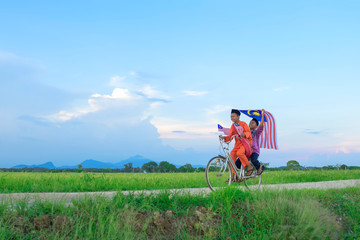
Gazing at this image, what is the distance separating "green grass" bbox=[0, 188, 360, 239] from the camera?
511cm

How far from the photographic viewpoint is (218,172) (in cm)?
845

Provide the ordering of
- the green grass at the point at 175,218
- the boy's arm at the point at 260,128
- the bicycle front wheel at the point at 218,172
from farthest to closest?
the boy's arm at the point at 260,128 < the bicycle front wheel at the point at 218,172 < the green grass at the point at 175,218

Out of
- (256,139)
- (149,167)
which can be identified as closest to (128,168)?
(149,167)

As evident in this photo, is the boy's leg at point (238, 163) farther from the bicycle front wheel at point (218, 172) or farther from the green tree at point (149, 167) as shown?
the green tree at point (149, 167)

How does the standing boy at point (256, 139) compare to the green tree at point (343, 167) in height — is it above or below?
above

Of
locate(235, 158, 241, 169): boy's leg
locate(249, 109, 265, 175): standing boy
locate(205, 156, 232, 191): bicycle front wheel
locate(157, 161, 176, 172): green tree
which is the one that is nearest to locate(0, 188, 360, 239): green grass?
locate(205, 156, 232, 191): bicycle front wheel

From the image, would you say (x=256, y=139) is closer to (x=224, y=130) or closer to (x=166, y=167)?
(x=224, y=130)

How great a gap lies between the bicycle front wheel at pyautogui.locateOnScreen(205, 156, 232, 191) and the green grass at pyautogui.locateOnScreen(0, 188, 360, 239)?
121cm

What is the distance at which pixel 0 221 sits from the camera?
5.03 metres

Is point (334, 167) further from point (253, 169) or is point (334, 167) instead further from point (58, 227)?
point (58, 227)

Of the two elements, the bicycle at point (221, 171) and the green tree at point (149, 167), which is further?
the green tree at point (149, 167)

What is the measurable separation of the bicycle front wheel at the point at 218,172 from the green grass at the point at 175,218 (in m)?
1.21

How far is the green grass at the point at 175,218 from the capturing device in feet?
16.8

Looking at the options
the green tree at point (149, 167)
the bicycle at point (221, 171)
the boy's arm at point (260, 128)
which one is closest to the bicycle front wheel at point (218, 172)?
the bicycle at point (221, 171)
